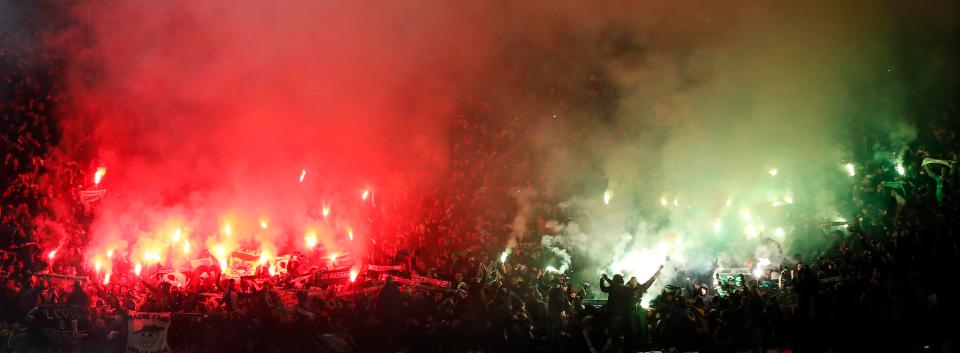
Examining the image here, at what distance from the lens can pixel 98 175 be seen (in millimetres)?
13984

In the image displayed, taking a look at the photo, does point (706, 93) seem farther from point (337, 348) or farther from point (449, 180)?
point (337, 348)

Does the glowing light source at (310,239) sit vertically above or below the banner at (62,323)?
above

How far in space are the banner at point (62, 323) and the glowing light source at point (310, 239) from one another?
5650 mm

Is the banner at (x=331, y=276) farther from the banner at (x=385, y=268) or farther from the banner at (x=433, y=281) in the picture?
the banner at (x=433, y=281)

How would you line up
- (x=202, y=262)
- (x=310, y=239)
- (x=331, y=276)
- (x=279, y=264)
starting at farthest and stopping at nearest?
(x=310, y=239) < (x=279, y=264) < (x=202, y=262) < (x=331, y=276)

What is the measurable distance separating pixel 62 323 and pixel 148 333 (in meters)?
1.90

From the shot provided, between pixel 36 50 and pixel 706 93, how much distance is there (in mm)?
16332

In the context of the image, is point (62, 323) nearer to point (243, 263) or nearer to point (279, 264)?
point (243, 263)

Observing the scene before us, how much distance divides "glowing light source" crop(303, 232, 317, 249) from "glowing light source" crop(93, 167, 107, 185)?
4.90m

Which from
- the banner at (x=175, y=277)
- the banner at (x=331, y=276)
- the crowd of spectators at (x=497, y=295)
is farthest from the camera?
the banner at (x=175, y=277)

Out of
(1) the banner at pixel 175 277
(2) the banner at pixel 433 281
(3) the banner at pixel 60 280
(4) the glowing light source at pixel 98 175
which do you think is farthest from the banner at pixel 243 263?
(2) the banner at pixel 433 281

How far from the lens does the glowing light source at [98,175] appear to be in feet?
45.6

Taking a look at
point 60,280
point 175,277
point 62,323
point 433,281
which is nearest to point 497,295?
point 433,281

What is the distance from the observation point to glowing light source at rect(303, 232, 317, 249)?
14391 mm
